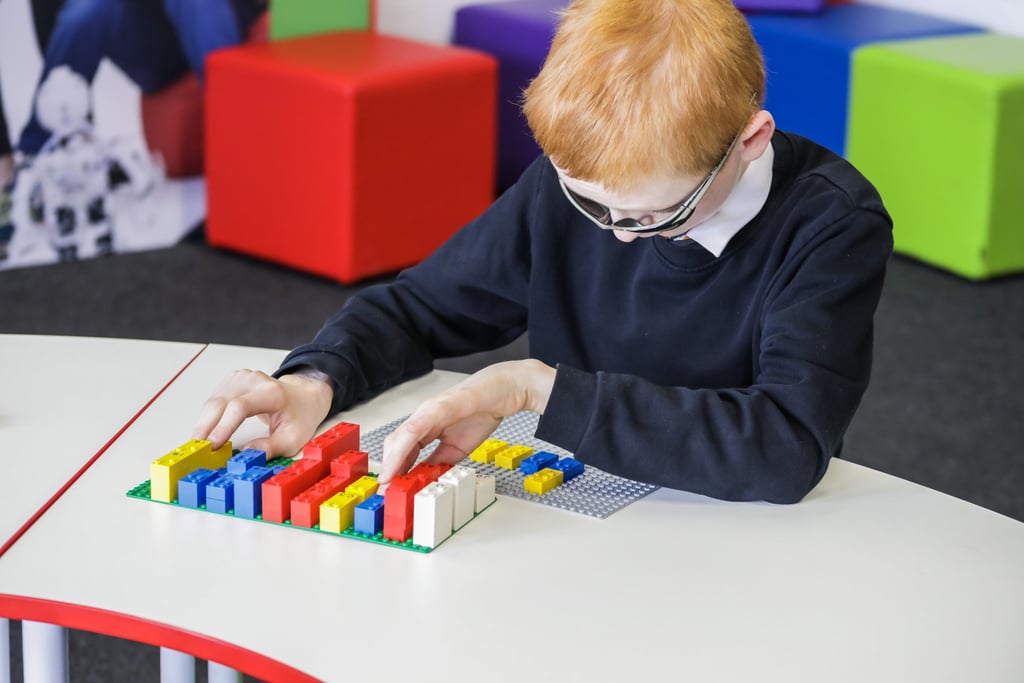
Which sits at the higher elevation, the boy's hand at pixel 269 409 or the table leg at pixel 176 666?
the boy's hand at pixel 269 409

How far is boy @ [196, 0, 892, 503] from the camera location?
1.03 metres

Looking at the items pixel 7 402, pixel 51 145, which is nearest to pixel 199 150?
pixel 51 145

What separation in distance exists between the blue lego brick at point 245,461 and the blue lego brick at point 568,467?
0.24 metres

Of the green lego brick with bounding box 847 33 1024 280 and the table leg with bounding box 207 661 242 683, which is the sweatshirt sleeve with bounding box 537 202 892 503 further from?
the green lego brick with bounding box 847 33 1024 280

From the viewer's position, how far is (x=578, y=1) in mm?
1085

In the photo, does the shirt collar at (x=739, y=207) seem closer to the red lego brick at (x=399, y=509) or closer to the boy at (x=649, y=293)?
the boy at (x=649, y=293)

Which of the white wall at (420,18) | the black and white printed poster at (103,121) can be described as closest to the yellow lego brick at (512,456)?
the black and white printed poster at (103,121)

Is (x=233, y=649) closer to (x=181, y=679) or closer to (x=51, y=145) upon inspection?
(x=181, y=679)

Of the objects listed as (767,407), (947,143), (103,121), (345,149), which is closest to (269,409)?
(767,407)

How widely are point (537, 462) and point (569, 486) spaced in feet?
0.11

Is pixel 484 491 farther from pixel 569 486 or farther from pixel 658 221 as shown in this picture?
pixel 658 221

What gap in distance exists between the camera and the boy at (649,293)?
1025 millimetres

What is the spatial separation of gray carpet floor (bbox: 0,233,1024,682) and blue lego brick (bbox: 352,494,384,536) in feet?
5.13

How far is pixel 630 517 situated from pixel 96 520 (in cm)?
42
